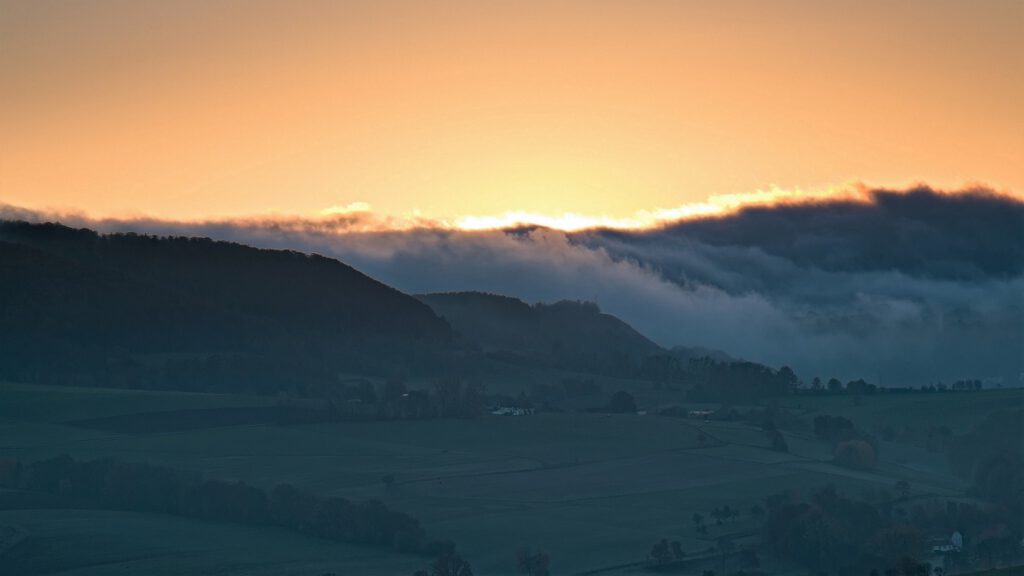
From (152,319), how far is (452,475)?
248ft

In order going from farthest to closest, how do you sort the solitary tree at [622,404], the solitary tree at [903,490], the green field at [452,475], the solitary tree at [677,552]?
the solitary tree at [622,404] < the solitary tree at [903,490] < the solitary tree at [677,552] < the green field at [452,475]

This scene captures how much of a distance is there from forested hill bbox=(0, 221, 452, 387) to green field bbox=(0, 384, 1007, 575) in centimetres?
2284

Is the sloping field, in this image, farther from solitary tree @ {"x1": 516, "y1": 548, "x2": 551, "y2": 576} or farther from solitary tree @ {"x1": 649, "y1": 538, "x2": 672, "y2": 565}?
solitary tree @ {"x1": 649, "y1": 538, "x2": 672, "y2": 565}

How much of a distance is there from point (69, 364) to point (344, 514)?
74.2 meters

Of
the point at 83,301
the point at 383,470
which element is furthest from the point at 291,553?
the point at 83,301

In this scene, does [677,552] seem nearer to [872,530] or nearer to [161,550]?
[872,530]

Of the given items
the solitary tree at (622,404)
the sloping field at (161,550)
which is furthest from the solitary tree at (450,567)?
the solitary tree at (622,404)

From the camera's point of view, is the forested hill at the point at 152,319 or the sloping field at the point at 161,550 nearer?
the sloping field at the point at 161,550

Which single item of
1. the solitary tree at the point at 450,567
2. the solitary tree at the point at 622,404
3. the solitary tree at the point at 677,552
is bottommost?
the solitary tree at the point at 450,567

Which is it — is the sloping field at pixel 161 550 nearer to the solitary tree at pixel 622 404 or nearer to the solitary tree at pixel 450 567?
the solitary tree at pixel 450 567

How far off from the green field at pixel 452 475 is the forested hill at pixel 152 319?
899 inches

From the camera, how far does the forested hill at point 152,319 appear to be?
158m

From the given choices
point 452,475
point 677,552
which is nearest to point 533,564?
point 677,552

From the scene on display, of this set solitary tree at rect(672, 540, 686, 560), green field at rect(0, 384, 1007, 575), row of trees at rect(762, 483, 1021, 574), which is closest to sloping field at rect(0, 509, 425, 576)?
green field at rect(0, 384, 1007, 575)
